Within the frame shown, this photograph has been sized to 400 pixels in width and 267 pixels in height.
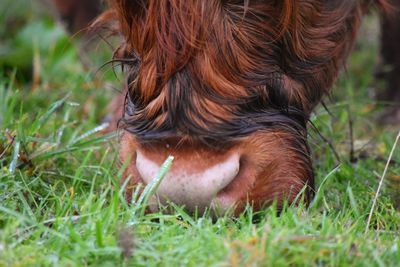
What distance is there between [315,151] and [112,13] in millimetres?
1070

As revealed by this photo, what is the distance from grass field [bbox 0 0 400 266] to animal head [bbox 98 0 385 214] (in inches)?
4.0

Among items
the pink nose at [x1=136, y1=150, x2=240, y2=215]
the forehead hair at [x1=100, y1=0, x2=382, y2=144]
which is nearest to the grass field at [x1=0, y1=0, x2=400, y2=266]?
the pink nose at [x1=136, y1=150, x2=240, y2=215]

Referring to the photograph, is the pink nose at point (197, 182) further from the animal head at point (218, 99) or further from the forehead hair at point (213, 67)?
the forehead hair at point (213, 67)

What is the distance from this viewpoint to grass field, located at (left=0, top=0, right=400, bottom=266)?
2297 millimetres

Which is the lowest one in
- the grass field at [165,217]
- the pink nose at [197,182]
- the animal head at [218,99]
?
the grass field at [165,217]

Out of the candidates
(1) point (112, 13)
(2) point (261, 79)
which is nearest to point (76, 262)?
(2) point (261, 79)

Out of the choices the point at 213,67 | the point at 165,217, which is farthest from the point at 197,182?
the point at 213,67

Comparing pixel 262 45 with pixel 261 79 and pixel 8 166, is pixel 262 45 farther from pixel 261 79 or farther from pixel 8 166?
pixel 8 166

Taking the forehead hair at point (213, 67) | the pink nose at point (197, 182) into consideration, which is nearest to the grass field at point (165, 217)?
the pink nose at point (197, 182)

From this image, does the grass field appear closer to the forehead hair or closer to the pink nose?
the pink nose

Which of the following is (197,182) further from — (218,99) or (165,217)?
(218,99)

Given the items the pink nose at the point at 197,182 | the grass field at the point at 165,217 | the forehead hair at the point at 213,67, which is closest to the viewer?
the grass field at the point at 165,217

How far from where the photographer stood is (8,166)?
3.23m

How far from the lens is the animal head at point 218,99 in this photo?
2.71 metres
